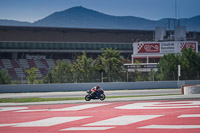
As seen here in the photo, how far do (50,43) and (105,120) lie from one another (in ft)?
216

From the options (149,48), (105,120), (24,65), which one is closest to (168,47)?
(149,48)

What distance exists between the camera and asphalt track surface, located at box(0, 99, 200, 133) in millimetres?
15242

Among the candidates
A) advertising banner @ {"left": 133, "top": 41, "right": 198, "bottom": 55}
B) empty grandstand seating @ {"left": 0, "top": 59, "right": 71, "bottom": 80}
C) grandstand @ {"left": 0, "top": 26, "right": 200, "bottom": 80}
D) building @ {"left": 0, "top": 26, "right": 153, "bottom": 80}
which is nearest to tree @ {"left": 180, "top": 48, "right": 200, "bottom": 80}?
advertising banner @ {"left": 133, "top": 41, "right": 198, "bottom": 55}

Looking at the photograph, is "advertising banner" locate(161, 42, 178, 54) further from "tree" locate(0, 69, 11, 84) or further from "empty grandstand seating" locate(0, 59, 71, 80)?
"tree" locate(0, 69, 11, 84)

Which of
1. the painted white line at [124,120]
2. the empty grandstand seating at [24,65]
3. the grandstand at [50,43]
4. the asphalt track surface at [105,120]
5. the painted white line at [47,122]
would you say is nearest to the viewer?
the asphalt track surface at [105,120]

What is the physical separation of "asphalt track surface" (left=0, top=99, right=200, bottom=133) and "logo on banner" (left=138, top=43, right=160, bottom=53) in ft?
173

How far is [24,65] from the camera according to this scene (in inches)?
3049

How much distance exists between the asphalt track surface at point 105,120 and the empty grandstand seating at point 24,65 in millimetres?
51584

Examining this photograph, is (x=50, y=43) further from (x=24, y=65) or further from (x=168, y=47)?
(x=168, y=47)

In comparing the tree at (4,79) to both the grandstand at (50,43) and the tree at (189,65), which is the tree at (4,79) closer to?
the tree at (189,65)

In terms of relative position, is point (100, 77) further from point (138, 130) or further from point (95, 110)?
point (138, 130)

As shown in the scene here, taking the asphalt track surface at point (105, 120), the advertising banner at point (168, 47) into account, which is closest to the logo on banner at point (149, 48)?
the advertising banner at point (168, 47)

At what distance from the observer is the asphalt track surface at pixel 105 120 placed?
1524cm

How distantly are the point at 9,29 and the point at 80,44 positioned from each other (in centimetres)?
1608
